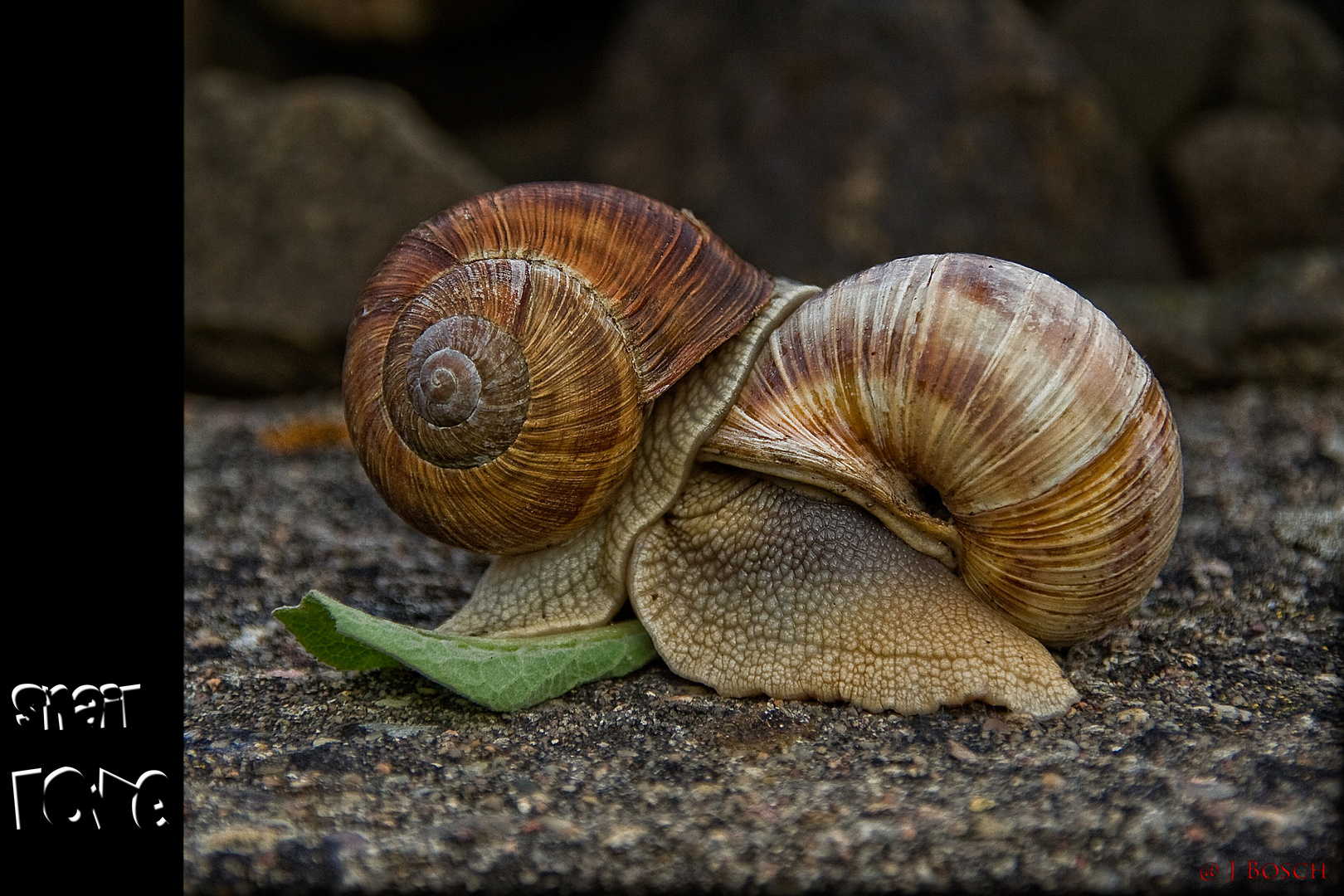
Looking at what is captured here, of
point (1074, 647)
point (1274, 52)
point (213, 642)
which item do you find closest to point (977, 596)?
point (1074, 647)

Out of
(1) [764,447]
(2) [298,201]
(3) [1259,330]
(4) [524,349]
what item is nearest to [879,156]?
(3) [1259,330]

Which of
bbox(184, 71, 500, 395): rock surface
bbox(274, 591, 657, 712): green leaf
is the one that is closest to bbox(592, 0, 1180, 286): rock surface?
bbox(184, 71, 500, 395): rock surface

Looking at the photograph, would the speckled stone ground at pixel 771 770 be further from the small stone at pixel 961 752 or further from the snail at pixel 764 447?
the snail at pixel 764 447

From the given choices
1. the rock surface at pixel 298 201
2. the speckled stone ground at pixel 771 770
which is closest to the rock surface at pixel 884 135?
the rock surface at pixel 298 201

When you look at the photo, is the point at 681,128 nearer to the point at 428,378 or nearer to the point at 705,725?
the point at 428,378

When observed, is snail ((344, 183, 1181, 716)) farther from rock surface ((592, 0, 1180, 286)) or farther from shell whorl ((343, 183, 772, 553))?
rock surface ((592, 0, 1180, 286))

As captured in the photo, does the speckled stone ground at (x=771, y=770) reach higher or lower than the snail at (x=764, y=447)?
lower
